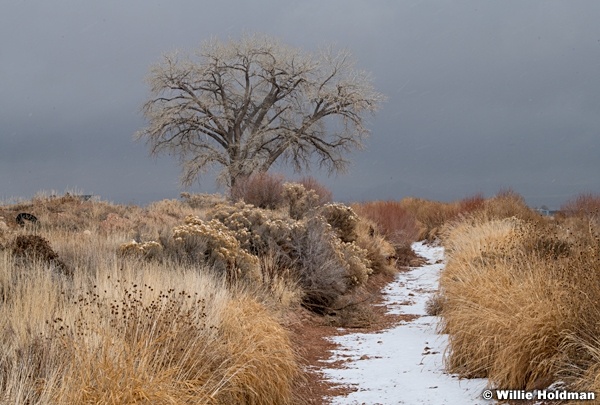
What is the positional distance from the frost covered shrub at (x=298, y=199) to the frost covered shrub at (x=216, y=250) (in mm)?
6041

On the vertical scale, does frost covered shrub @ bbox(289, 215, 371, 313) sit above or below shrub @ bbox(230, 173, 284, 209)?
below

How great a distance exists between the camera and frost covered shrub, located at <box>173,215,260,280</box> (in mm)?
9828

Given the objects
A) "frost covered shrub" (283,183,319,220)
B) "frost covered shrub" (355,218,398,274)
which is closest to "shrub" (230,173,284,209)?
"frost covered shrub" (283,183,319,220)

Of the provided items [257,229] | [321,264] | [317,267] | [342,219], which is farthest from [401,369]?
[342,219]

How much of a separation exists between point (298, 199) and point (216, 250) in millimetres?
7269

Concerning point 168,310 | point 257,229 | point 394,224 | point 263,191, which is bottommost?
point 168,310

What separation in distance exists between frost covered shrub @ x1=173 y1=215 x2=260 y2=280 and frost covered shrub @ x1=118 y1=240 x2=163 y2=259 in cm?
37

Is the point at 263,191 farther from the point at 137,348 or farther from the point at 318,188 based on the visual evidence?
the point at 137,348

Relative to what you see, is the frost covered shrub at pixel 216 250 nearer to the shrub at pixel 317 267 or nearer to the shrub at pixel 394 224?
the shrub at pixel 317 267

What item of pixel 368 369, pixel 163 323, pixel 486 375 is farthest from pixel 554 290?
pixel 163 323

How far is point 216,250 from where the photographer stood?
9.91 m

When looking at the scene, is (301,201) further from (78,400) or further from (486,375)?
(78,400)

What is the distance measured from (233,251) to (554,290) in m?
5.10

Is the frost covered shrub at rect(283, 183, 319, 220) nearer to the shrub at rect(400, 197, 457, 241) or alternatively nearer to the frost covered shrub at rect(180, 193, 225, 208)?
the frost covered shrub at rect(180, 193, 225, 208)
